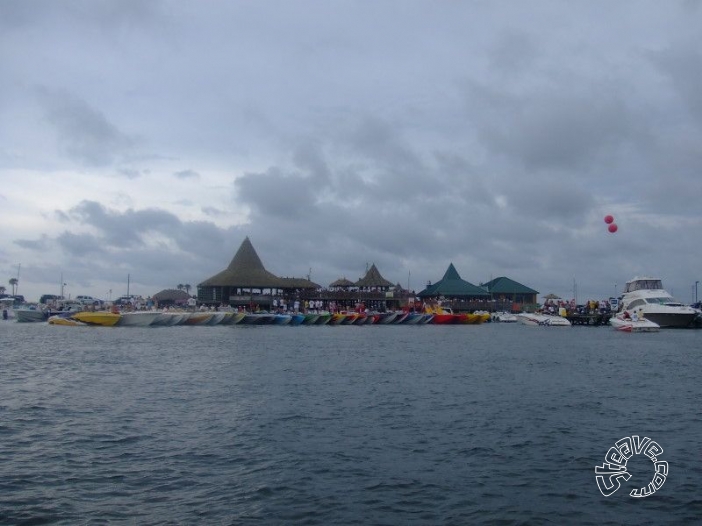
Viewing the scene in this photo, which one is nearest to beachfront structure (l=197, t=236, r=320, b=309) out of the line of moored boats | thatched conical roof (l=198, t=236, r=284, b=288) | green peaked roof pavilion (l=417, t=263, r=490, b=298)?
thatched conical roof (l=198, t=236, r=284, b=288)

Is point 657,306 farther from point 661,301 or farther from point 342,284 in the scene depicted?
point 342,284

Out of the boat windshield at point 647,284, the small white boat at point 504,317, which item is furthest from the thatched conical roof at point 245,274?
the boat windshield at point 647,284

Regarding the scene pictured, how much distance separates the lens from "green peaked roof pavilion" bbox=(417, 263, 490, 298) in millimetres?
113375

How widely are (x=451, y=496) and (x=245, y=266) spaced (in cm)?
9045

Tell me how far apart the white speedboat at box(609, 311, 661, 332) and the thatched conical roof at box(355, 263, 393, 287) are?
43.0m

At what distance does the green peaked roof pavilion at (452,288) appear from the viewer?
372 feet

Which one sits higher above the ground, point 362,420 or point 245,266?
point 245,266

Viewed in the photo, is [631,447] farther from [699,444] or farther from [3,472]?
→ [3,472]

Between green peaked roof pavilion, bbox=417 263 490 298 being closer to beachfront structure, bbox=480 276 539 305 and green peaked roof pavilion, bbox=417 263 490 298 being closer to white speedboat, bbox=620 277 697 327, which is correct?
beachfront structure, bbox=480 276 539 305

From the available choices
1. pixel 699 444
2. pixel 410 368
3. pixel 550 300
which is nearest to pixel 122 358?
pixel 410 368

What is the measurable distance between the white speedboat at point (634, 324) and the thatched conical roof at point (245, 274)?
47.2 metres

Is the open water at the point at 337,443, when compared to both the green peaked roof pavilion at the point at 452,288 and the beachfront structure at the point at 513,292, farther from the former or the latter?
the beachfront structure at the point at 513,292

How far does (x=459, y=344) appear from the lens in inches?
1778

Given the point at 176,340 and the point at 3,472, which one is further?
the point at 176,340
